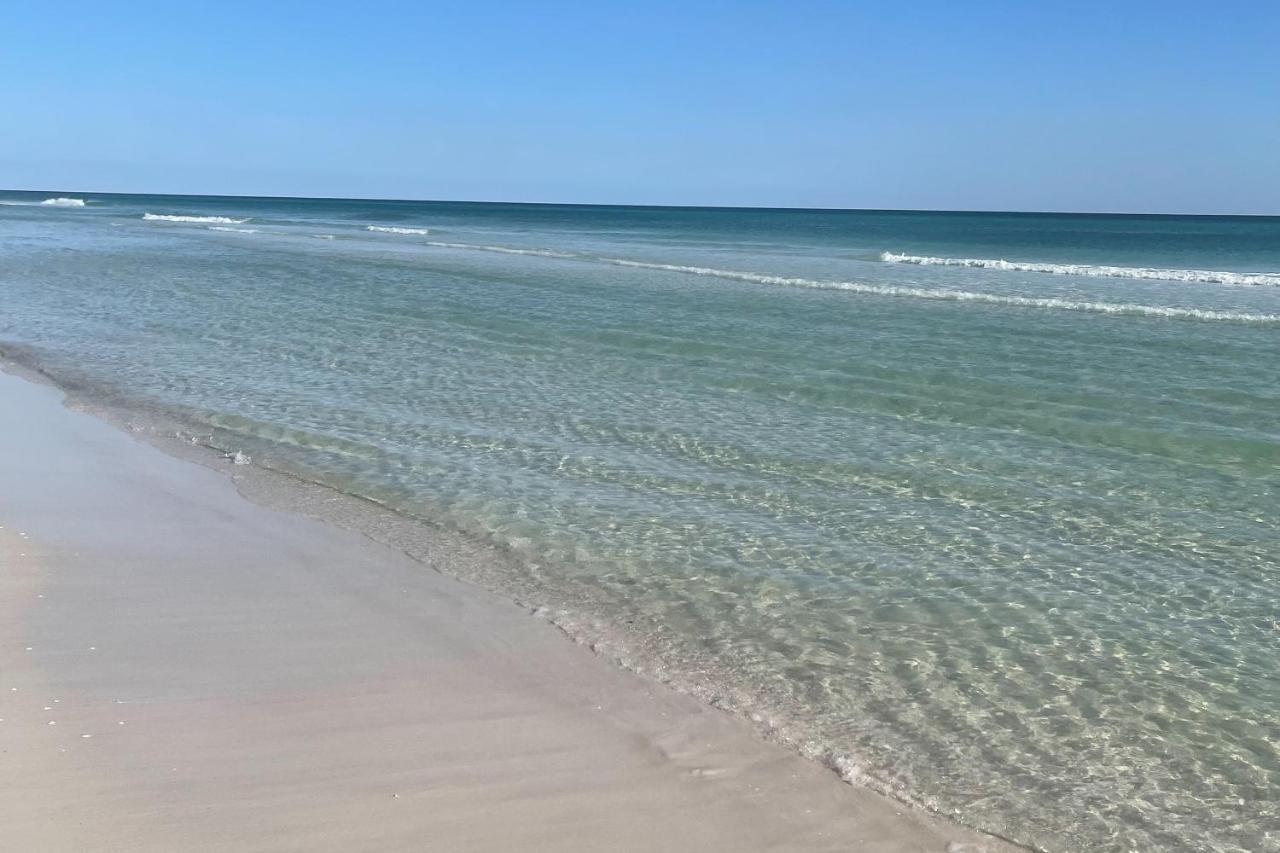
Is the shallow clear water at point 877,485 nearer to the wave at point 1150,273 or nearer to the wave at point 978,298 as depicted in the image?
the wave at point 978,298

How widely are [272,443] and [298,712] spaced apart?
619cm

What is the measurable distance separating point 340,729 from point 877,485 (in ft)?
18.7

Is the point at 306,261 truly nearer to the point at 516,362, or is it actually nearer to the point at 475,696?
the point at 516,362

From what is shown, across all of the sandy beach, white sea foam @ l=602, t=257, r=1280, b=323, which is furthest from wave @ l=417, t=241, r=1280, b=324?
the sandy beach

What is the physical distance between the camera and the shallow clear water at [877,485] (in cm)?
538

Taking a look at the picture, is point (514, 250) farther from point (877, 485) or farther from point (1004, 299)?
point (877, 485)

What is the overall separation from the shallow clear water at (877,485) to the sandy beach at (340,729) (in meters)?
0.58

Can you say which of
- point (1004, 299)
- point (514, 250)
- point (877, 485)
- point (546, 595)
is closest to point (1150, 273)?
point (1004, 299)

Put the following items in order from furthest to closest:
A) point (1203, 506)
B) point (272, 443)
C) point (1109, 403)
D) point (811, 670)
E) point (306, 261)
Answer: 1. point (306, 261)
2. point (1109, 403)
3. point (272, 443)
4. point (1203, 506)
5. point (811, 670)

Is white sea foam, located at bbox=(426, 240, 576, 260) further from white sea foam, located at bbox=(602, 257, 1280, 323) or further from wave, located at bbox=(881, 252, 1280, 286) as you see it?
wave, located at bbox=(881, 252, 1280, 286)

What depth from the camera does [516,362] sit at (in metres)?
16.0

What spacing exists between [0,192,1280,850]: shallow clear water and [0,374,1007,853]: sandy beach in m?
0.58

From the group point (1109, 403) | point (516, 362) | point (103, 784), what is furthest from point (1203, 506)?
point (516, 362)

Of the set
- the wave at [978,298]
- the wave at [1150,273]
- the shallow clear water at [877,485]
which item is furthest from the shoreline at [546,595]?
the wave at [1150,273]
